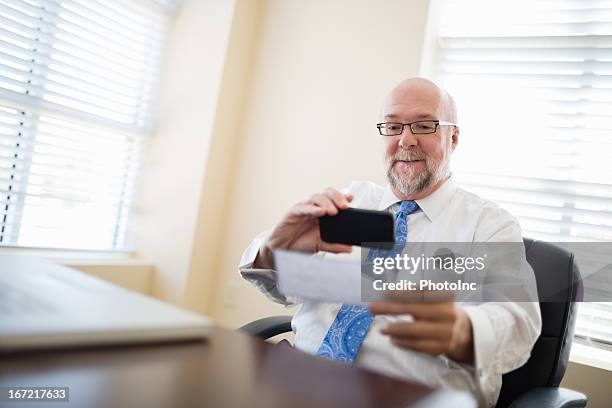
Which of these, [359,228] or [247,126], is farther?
[247,126]

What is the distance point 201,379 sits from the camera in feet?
1.82

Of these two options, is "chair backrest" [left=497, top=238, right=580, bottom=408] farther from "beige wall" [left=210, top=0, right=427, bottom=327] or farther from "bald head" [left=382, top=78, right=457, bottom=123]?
"beige wall" [left=210, top=0, right=427, bottom=327]

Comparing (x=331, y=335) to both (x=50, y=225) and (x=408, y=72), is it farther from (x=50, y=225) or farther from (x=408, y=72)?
(x=50, y=225)

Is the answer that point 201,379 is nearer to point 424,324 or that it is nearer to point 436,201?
point 424,324

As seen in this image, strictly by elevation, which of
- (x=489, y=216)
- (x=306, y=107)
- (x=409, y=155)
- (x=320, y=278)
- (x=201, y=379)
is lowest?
(x=201, y=379)

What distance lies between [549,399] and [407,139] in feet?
2.49

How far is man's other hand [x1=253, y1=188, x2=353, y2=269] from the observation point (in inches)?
38.1

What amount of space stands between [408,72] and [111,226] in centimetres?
163

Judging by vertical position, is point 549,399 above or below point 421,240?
below

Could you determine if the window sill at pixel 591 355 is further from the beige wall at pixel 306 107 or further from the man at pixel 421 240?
the beige wall at pixel 306 107

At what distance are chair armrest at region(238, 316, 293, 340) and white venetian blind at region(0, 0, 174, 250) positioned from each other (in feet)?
4.29

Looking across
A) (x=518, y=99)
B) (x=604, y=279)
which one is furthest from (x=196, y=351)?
(x=518, y=99)

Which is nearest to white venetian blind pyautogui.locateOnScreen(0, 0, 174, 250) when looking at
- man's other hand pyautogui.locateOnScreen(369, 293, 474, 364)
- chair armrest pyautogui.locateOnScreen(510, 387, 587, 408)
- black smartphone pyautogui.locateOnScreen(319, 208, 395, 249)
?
black smartphone pyautogui.locateOnScreen(319, 208, 395, 249)

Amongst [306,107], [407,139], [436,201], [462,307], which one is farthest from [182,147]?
[462,307]
